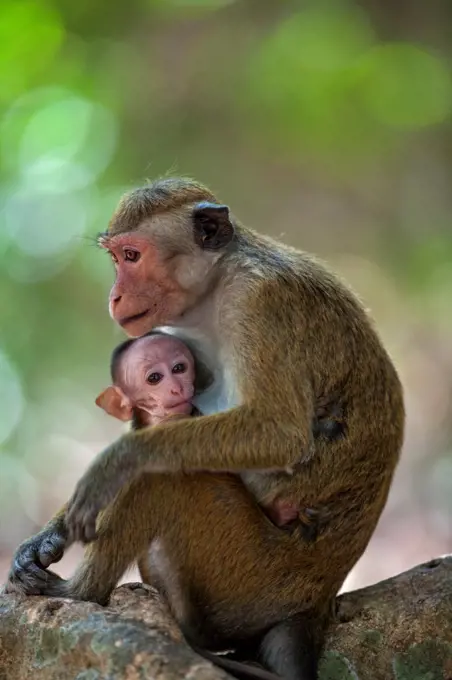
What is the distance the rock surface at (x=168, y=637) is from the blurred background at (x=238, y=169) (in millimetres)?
6910

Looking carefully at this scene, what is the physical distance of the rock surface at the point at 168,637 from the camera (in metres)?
3.55

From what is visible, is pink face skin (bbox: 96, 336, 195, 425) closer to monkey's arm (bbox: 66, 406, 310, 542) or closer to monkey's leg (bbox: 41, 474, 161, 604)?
monkey's arm (bbox: 66, 406, 310, 542)

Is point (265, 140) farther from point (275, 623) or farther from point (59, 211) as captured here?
point (275, 623)

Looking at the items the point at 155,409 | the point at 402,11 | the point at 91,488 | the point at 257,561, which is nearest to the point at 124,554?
the point at 91,488

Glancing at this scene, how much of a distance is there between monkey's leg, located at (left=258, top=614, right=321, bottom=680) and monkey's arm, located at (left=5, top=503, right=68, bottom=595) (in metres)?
1.09

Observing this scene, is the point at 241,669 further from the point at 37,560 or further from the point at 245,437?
the point at 37,560

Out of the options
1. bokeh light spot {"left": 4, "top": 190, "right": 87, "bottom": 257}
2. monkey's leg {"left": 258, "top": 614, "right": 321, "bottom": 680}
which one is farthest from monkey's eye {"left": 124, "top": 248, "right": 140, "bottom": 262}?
bokeh light spot {"left": 4, "top": 190, "right": 87, "bottom": 257}

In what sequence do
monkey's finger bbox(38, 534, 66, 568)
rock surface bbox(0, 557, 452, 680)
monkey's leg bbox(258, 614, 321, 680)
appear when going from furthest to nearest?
monkey's finger bbox(38, 534, 66, 568) → monkey's leg bbox(258, 614, 321, 680) → rock surface bbox(0, 557, 452, 680)

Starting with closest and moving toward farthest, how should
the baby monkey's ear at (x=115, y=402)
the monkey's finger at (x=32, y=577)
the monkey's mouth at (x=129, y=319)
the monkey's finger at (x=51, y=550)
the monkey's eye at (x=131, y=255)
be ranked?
the monkey's finger at (x=32, y=577) < the monkey's finger at (x=51, y=550) < the monkey's mouth at (x=129, y=319) < the monkey's eye at (x=131, y=255) < the baby monkey's ear at (x=115, y=402)

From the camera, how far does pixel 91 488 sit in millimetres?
4191

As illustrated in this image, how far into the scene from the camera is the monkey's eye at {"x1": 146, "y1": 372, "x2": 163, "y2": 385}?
502cm

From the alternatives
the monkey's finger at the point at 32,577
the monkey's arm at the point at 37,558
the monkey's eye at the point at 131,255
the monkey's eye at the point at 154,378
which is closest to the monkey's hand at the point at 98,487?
the monkey's arm at the point at 37,558

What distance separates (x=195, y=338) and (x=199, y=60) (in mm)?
9359

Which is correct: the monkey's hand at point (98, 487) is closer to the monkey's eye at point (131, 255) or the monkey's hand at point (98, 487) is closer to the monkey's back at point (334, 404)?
the monkey's back at point (334, 404)
